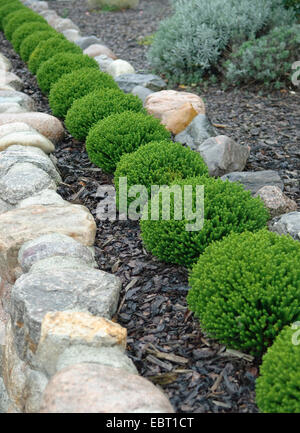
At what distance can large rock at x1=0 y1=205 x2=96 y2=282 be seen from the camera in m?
4.41

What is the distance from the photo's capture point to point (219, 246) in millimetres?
3541

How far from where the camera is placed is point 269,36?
27.5 feet

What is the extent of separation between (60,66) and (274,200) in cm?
460

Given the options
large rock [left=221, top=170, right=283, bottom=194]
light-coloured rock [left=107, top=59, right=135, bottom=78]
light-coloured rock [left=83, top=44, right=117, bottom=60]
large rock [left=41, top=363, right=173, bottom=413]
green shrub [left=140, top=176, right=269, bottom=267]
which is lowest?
light-coloured rock [left=83, top=44, right=117, bottom=60]

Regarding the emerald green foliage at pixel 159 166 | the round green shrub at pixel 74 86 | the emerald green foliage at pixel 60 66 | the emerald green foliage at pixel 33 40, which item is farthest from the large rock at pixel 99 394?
the emerald green foliage at pixel 33 40

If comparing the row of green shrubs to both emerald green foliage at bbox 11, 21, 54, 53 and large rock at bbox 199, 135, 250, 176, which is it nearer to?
large rock at bbox 199, 135, 250, 176

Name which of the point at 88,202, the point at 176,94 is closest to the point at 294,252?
the point at 88,202

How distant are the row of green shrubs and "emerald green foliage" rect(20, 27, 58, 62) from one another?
3999 millimetres

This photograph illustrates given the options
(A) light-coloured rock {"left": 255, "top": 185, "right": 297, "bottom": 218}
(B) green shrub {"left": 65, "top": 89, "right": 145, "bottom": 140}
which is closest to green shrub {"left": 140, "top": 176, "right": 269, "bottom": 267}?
(A) light-coloured rock {"left": 255, "top": 185, "right": 297, "bottom": 218}

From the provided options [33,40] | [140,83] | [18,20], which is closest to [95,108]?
[140,83]

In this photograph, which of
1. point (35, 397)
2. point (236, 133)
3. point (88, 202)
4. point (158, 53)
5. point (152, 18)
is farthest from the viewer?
point (152, 18)

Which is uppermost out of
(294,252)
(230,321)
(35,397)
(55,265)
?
(294,252)

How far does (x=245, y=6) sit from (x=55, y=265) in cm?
682
